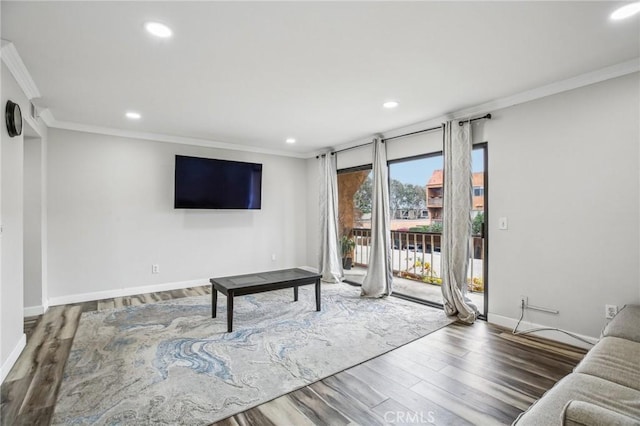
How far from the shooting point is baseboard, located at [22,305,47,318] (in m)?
3.66

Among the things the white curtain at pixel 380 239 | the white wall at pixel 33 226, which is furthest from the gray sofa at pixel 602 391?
the white wall at pixel 33 226

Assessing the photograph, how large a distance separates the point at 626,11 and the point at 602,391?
2095mm

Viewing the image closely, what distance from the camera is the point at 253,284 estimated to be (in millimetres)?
3303

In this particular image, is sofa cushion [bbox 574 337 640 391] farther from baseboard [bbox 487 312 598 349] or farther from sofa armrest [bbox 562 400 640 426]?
baseboard [bbox 487 312 598 349]

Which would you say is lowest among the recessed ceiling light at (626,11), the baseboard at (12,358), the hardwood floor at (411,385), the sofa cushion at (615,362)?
the hardwood floor at (411,385)

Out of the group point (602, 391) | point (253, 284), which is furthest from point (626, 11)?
point (253, 284)

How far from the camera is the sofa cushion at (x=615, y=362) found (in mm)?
1527

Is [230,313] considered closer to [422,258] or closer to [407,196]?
[407,196]

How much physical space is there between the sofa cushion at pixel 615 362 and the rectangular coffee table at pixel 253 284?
2529 millimetres

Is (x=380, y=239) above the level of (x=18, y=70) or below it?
below

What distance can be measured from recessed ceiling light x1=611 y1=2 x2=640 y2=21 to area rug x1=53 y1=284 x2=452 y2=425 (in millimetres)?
2783

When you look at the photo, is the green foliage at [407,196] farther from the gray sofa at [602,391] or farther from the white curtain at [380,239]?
the gray sofa at [602,391]

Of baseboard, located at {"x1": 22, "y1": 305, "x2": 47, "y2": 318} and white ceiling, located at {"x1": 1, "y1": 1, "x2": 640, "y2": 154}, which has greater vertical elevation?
white ceiling, located at {"x1": 1, "y1": 1, "x2": 640, "y2": 154}

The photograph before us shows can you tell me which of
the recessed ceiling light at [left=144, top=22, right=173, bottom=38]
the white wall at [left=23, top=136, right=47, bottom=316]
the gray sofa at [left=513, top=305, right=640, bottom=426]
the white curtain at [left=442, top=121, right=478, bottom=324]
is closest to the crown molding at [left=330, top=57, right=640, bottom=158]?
the white curtain at [left=442, top=121, right=478, bottom=324]
